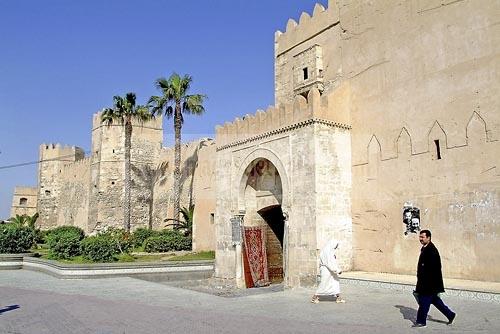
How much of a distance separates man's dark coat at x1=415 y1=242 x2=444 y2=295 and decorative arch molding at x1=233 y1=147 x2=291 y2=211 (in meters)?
5.65

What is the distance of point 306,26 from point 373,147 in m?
4.98

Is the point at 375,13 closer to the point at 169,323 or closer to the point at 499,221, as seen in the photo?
the point at 499,221

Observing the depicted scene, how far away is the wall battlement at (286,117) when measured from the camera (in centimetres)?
1136

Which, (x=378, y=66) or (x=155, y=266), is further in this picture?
(x=155, y=266)

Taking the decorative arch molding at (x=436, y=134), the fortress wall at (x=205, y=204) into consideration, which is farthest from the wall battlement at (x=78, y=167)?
the decorative arch molding at (x=436, y=134)

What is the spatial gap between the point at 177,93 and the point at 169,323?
1770 centimetres

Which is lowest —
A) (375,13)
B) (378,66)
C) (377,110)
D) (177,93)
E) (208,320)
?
(208,320)

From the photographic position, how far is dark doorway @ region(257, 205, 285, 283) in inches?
560

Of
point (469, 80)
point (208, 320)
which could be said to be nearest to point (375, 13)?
point (469, 80)

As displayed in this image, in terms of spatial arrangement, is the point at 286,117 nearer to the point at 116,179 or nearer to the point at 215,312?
the point at 215,312

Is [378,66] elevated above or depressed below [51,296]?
above

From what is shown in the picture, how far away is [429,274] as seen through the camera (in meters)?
6.15

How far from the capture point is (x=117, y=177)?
31.7 metres

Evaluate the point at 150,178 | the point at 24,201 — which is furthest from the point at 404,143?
the point at 24,201
